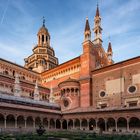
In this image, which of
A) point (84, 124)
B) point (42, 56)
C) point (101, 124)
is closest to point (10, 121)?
point (84, 124)

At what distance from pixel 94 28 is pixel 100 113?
29705 mm

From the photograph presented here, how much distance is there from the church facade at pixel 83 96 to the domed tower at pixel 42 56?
1029 centimetres

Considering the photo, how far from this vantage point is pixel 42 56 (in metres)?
82.9

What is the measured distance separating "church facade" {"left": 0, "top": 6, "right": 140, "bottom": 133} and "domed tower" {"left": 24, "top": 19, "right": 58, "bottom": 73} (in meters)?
10.3

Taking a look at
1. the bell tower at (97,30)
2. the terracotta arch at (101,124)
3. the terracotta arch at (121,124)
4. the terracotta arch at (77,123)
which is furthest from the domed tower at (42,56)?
the terracotta arch at (121,124)

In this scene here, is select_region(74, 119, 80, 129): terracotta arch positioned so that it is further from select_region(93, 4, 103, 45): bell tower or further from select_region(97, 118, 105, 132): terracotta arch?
select_region(93, 4, 103, 45): bell tower

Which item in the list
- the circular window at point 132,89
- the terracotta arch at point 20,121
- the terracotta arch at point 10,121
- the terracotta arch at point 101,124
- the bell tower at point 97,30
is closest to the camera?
the terracotta arch at point 10,121

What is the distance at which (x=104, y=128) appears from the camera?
48156 mm

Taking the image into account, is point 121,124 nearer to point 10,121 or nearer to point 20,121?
point 20,121

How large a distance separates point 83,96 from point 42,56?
32965 mm

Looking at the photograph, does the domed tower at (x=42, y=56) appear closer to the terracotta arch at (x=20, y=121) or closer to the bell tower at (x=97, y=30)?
the bell tower at (x=97, y=30)

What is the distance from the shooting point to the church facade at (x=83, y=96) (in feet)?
144

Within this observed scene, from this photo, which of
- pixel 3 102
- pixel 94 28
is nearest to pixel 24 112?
pixel 3 102

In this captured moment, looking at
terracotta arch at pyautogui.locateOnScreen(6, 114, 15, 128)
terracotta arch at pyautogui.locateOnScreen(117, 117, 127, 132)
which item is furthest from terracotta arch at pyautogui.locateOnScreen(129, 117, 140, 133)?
terracotta arch at pyautogui.locateOnScreen(6, 114, 15, 128)
